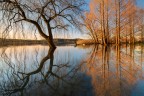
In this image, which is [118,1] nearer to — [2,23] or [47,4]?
[47,4]

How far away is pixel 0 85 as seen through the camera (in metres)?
4.07

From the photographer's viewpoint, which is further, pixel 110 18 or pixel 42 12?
pixel 110 18

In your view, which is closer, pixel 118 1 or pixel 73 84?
pixel 73 84

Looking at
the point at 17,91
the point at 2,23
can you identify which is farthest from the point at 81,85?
the point at 2,23

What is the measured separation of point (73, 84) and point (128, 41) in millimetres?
32138

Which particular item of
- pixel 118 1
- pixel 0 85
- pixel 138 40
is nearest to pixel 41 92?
pixel 0 85

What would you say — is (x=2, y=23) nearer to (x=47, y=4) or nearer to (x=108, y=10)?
(x=47, y=4)

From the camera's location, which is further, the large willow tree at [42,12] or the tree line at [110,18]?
the tree line at [110,18]

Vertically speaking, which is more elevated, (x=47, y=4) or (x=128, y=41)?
(x=47, y=4)

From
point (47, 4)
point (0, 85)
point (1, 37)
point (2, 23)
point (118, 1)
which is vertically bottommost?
point (0, 85)

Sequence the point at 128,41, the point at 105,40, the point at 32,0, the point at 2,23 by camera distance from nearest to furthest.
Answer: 1. the point at 2,23
2. the point at 32,0
3. the point at 105,40
4. the point at 128,41

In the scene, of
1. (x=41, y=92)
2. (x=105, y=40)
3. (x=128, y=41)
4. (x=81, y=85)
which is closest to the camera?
(x=41, y=92)

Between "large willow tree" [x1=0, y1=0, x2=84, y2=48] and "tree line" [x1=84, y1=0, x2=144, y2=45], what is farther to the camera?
"tree line" [x1=84, y1=0, x2=144, y2=45]

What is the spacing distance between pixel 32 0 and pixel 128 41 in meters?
24.1
